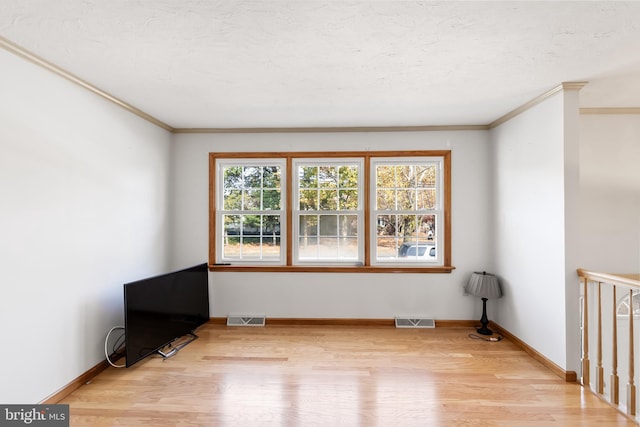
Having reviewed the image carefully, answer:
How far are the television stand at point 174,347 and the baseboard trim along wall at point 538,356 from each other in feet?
11.2

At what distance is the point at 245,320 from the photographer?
3.94m

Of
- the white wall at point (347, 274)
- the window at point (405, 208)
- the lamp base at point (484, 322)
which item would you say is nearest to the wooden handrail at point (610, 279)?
the lamp base at point (484, 322)

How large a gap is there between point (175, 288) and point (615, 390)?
12.5 feet

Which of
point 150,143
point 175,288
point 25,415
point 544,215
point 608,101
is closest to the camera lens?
point 25,415

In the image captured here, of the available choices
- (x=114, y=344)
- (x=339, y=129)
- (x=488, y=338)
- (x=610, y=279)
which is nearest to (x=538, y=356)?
(x=488, y=338)

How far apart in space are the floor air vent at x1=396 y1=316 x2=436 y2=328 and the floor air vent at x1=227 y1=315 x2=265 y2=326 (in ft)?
5.51

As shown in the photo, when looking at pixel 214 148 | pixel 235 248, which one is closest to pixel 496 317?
pixel 235 248

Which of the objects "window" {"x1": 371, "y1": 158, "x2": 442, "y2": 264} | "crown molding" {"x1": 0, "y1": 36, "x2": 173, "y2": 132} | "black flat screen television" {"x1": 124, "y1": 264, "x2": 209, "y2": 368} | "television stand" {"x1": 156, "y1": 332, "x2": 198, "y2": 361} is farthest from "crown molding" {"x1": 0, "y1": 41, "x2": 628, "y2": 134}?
"television stand" {"x1": 156, "y1": 332, "x2": 198, "y2": 361}

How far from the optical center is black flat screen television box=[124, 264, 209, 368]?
8.88 feet

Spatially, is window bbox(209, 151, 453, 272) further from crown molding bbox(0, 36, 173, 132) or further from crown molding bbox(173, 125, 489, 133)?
crown molding bbox(0, 36, 173, 132)

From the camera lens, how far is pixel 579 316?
262 centimetres

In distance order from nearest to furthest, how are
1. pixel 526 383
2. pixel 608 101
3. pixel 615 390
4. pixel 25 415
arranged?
1. pixel 25 415
2. pixel 615 390
3. pixel 526 383
4. pixel 608 101

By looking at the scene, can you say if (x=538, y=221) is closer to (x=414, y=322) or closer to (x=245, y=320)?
(x=414, y=322)

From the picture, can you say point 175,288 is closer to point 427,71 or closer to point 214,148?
point 214,148
